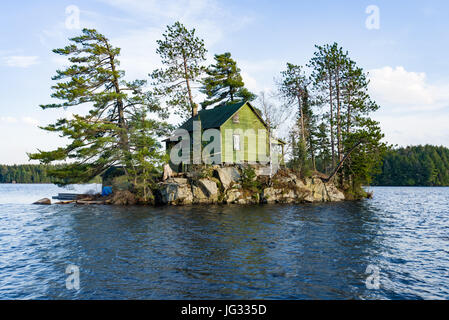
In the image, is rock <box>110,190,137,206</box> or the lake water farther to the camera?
rock <box>110,190,137,206</box>

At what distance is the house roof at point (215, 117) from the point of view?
123ft

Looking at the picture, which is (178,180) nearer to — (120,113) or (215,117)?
(215,117)

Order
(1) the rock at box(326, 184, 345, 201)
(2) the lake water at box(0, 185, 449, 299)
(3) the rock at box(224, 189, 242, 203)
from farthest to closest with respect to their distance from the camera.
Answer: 1. (1) the rock at box(326, 184, 345, 201)
2. (3) the rock at box(224, 189, 242, 203)
3. (2) the lake water at box(0, 185, 449, 299)

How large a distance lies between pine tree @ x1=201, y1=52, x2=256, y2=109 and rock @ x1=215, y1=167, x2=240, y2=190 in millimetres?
16541

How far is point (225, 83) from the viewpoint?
48938 mm

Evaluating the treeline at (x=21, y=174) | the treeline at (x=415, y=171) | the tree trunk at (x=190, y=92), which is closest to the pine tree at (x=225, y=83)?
the tree trunk at (x=190, y=92)

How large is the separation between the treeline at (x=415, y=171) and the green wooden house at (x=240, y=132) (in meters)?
79.0

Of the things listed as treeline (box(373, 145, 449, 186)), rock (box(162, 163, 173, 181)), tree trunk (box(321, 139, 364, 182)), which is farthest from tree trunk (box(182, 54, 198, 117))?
treeline (box(373, 145, 449, 186))

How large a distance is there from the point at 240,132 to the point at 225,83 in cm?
1416

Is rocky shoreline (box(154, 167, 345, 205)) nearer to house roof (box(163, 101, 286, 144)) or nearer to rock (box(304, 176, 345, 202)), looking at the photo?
rock (box(304, 176, 345, 202))

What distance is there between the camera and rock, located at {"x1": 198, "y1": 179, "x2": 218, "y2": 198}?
33562 mm

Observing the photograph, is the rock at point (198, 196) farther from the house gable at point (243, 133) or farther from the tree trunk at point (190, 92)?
the tree trunk at point (190, 92)

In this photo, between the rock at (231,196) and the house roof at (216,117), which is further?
the house roof at (216,117)
